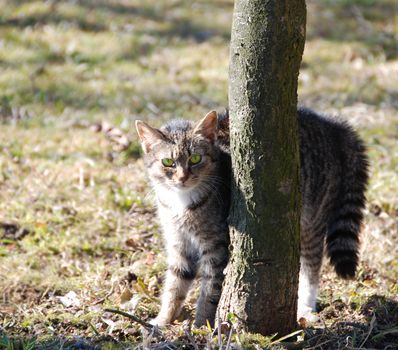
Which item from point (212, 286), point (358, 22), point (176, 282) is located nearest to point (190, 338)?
point (212, 286)

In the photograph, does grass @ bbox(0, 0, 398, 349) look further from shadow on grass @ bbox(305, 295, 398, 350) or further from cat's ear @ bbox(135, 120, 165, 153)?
cat's ear @ bbox(135, 120, 165, 153)

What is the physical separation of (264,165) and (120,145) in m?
3.23

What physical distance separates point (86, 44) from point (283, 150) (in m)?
6.09

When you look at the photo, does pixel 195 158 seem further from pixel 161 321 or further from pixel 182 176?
pixel 161 321

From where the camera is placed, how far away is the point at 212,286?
12.3 feet

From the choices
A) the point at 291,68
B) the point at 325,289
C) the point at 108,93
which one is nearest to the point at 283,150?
the point at 291,68

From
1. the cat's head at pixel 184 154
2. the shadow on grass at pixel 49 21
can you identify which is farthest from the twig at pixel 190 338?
the shadow on grass at pixel 49 21

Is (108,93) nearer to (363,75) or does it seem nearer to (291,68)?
(363,75)

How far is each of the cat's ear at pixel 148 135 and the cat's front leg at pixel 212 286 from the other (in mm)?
761

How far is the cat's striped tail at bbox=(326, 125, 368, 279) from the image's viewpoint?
13.2 ft

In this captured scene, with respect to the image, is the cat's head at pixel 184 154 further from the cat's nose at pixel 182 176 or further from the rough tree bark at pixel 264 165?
the rough tree bark at pixel 264 165

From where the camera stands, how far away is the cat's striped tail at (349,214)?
403cm

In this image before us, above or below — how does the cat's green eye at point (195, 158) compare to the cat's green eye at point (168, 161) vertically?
above

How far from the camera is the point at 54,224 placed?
510 centimetres
